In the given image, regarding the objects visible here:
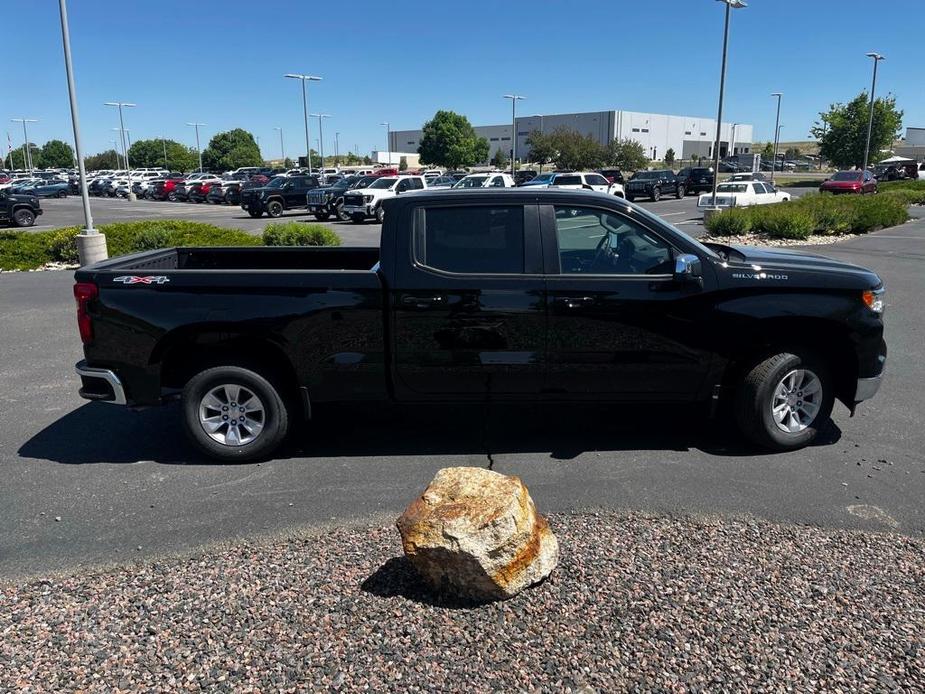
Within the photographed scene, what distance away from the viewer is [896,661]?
10.1 ft

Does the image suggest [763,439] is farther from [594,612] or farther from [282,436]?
[282,436]

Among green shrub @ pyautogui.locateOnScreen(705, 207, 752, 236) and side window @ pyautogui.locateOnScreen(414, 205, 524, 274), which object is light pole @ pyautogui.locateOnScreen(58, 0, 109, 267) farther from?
green shrub @ pyautogui.locateOnScreen(705, 207, 752, 236)

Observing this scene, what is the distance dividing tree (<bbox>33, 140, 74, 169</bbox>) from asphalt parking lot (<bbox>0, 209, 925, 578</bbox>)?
151040 mm

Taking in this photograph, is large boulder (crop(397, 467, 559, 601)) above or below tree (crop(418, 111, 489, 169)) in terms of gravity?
below

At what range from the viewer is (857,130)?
5659 centimetres

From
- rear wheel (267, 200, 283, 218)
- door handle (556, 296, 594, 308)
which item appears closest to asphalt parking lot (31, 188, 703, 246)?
rear wheel (267, 200, 283, 218)

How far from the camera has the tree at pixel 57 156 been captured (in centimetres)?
13688

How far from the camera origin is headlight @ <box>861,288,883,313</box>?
17.6 feet

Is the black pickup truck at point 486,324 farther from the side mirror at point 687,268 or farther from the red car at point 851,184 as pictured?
the red car at point 851,184

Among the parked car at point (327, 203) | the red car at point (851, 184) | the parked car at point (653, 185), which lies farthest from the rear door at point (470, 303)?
the red car at point (851, 184)

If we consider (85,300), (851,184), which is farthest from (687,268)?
(851,184)

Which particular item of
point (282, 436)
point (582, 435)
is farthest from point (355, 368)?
point (582, 435)

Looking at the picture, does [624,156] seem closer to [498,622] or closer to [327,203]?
[327,203]

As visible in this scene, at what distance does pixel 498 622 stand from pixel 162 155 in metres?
131
